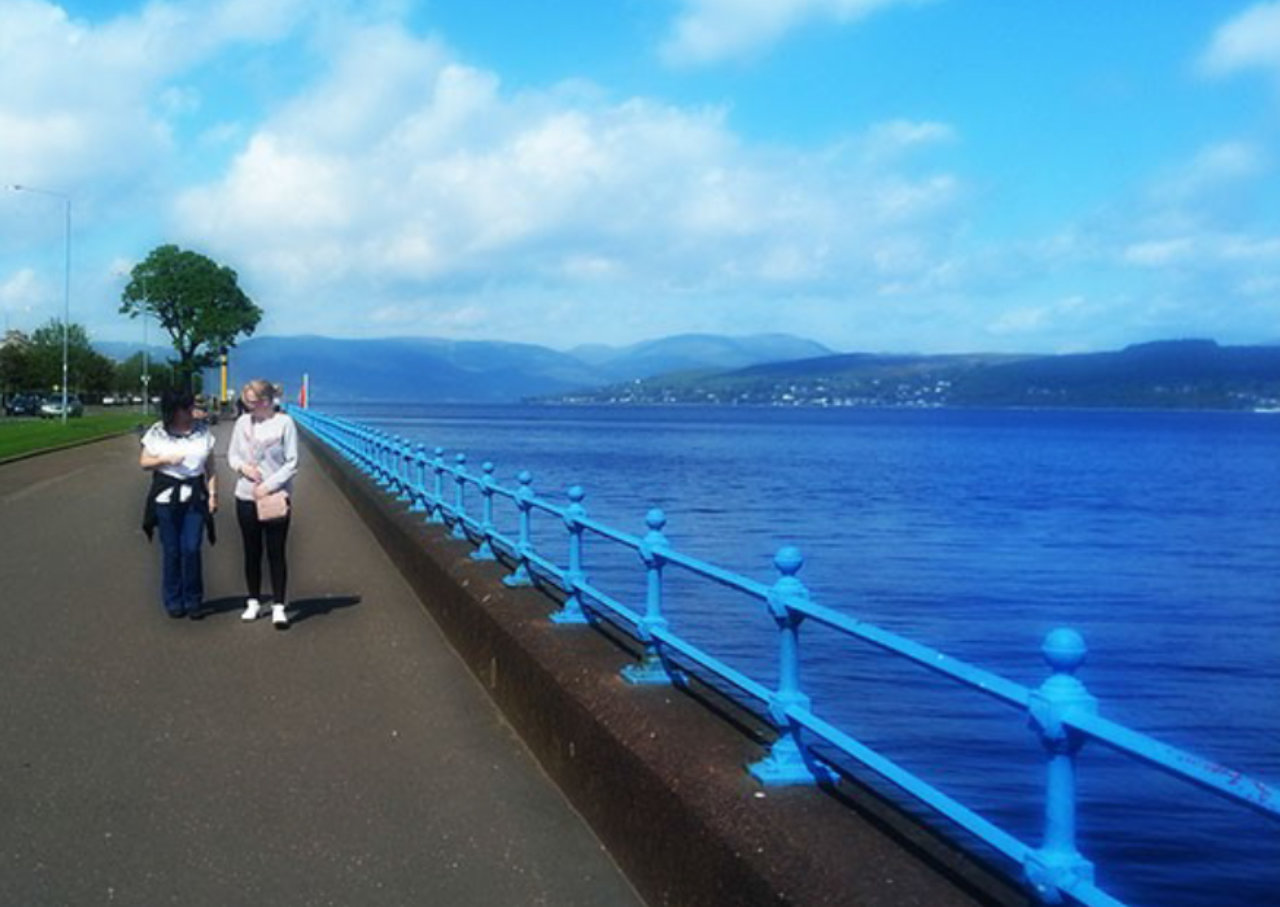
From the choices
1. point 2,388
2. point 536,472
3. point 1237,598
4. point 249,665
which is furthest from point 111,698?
point 2,388

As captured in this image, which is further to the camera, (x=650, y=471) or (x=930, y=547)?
(x=650, y=471)

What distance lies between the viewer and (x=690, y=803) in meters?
5.11

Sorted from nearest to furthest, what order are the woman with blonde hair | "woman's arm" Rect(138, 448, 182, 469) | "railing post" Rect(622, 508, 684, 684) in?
1. "railing post" Rect(622, 508, 684, 684)
2. the woman with blonde hair
3. "woman's arm" Rect(138, 448, 182, 469)

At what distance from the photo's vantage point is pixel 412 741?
779cm

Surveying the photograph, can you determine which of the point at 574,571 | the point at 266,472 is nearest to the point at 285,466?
the point at 266,472

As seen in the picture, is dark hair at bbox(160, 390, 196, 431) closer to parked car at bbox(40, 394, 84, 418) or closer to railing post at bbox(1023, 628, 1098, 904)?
railing post at bbox(1023, 628, 1098, 904)

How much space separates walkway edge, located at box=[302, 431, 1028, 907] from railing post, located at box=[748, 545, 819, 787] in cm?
11

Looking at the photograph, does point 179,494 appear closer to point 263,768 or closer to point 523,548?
point 523,548

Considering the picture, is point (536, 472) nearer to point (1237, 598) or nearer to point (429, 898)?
point (1237, 598)

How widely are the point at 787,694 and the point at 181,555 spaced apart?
7312 mm

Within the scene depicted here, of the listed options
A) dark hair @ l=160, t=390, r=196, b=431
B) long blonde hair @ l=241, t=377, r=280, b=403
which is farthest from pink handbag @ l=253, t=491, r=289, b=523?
dark hair @ l=160, t=390, r=196, b=431

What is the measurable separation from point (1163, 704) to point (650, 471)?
43.3 metres

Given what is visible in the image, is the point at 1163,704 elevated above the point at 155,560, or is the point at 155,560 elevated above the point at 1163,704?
the point at 155,560

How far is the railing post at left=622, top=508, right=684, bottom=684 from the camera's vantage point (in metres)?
6.75
